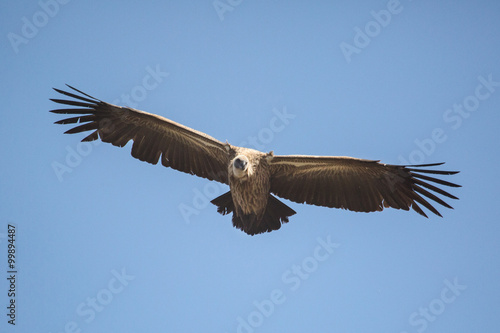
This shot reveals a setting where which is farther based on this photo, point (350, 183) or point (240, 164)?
point (350, 183)

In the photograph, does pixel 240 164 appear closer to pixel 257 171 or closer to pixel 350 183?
pixel 257 171

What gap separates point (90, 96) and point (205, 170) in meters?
2.13

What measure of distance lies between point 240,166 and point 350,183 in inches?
73.5

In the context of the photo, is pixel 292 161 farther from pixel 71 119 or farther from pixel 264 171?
pixel 71 119

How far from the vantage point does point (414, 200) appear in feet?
29.0

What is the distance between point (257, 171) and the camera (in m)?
8.80

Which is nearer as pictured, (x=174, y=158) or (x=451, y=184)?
(x=451, y=184)

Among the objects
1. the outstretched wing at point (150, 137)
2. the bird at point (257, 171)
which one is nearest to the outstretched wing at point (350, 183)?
the bird at point (257, 171)

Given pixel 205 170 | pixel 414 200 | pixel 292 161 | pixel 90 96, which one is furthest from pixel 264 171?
pixel 90 96

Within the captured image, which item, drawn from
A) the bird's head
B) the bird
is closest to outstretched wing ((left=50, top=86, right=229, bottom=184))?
the bird

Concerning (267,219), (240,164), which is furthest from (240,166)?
(267,219)

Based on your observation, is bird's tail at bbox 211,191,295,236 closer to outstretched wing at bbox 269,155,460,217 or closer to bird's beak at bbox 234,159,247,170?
outstretched wing at bbox 269,155,460,217

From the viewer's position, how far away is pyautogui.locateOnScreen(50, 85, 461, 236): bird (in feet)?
28.8

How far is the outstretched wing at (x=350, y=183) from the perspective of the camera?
28.8 feet
